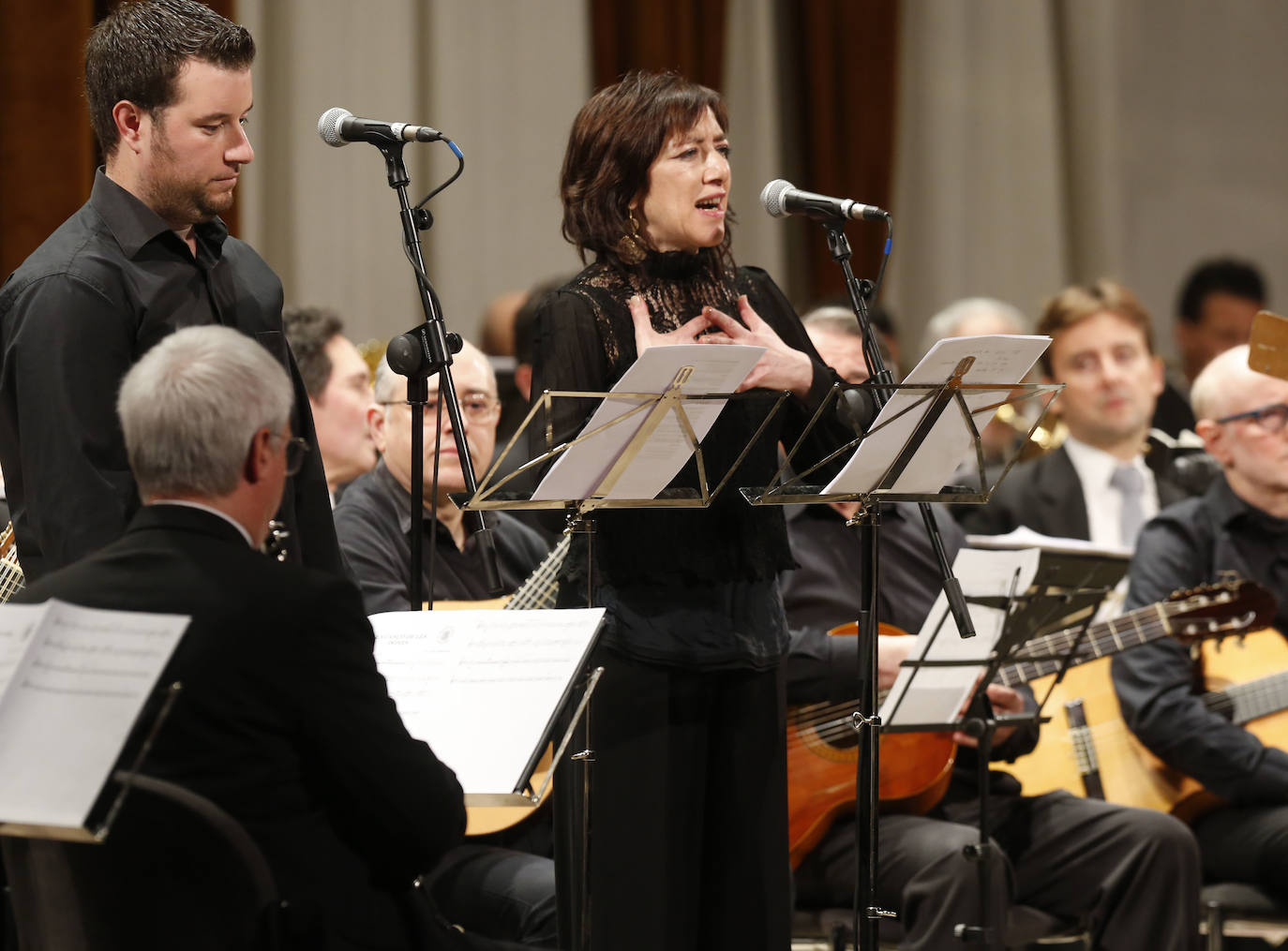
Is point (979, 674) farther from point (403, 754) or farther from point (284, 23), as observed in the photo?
point (284, 23)

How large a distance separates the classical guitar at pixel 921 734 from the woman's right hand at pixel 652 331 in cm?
120

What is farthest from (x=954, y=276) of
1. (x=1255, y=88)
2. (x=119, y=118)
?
(x=119, y=118)

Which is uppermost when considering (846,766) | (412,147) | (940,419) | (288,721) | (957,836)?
(412,147)

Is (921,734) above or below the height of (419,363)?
below

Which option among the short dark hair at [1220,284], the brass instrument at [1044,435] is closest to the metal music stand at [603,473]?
the brass instrument at [1044,435]

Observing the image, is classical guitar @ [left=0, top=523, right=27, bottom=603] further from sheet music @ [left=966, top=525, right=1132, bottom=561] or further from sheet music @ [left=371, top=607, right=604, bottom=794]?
sheet music @ [left=966, top=525, right=1132, bottom=561]

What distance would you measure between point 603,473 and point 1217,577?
2.07 m

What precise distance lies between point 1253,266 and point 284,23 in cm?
419

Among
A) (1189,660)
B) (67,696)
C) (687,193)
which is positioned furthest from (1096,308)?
(67,696)

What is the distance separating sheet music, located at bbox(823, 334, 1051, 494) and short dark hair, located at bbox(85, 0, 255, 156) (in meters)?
1.09

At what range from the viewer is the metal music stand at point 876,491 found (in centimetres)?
247

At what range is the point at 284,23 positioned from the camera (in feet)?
18.9

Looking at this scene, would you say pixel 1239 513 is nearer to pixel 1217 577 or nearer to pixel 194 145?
pixel 1217 577

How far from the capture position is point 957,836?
343cm
